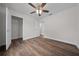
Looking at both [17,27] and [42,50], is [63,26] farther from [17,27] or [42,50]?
[17,27]

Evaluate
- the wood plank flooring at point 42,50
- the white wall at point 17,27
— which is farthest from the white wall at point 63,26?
the white wall at point 17,27

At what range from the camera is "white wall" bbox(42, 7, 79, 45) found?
3.32 meters

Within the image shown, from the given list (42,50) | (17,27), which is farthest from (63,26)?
(17,27)

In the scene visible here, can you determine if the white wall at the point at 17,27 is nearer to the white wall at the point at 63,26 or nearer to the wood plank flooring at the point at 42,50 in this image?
the wood plank flooring at the point at 42,50

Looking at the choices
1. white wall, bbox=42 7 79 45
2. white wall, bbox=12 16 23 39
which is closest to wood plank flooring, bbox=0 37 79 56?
white wall, bbox=42 7 79 45

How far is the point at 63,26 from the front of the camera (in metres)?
3.88

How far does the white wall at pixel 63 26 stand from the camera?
10.9 ft

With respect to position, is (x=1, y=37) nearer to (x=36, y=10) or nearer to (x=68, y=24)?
(x=36, y=10)

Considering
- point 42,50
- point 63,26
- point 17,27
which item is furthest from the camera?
point 17,27

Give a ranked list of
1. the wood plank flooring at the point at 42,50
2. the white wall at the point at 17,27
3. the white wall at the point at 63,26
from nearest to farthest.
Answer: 1. the wood plank flooring at the point at 42,50
2. the white wall at the point at 63,26
3. the white wall at the point at 17,27

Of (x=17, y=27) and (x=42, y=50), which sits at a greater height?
(x=17, y=27)

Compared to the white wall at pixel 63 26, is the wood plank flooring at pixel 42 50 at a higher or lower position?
lower

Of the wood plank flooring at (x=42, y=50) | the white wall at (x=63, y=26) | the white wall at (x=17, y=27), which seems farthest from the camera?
the white wall at (x=17, y=27)

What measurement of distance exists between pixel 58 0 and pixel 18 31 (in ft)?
13.0
